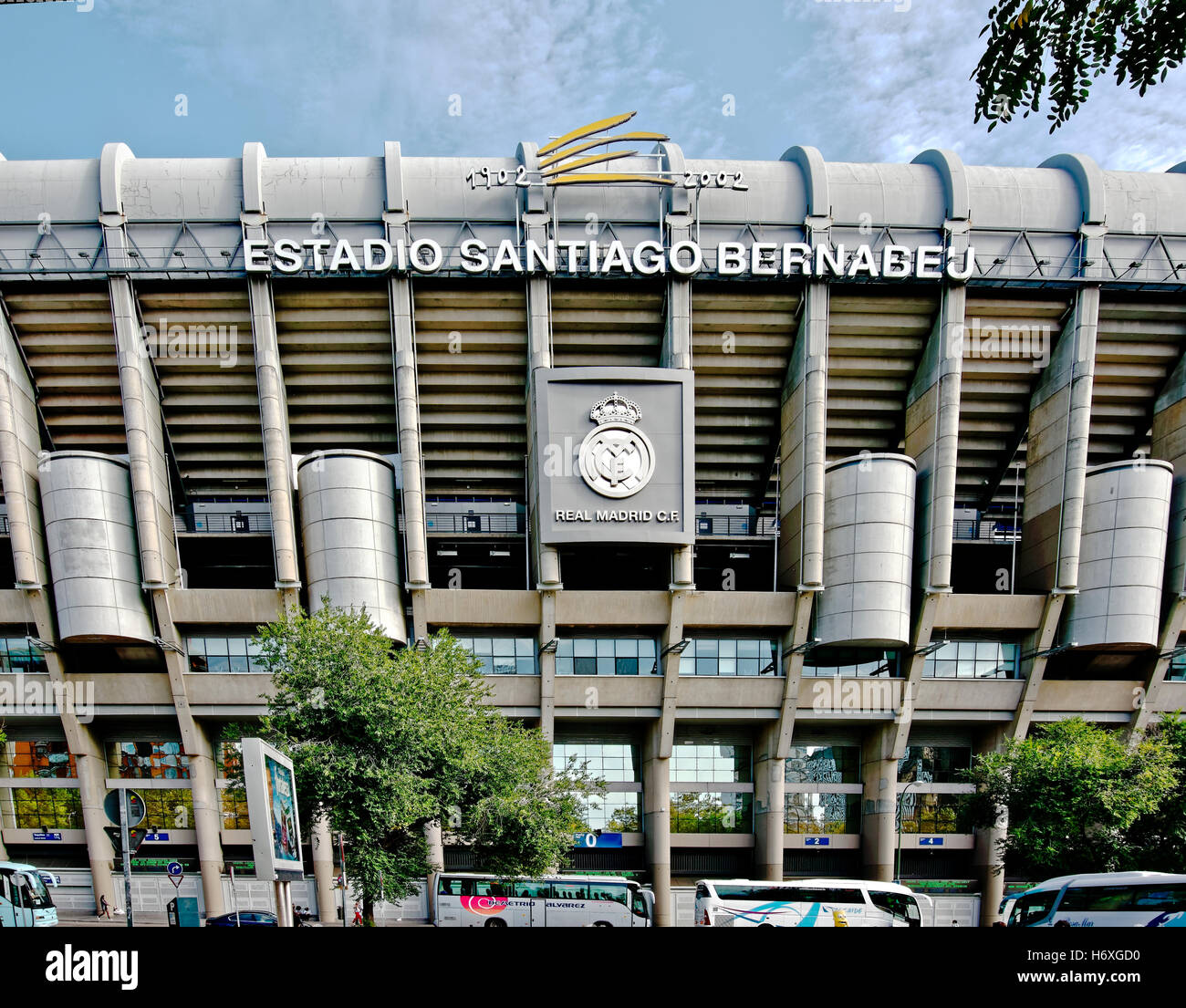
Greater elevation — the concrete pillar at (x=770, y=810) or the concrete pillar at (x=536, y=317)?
the concrete pillar at (x=536, y=317)

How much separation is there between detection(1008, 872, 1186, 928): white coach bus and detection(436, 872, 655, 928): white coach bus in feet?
46.1

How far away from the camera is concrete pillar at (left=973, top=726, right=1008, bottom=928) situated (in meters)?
39.3

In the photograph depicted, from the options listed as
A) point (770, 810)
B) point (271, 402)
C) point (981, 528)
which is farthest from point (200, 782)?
point (981, 528)

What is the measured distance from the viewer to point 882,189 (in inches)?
1469

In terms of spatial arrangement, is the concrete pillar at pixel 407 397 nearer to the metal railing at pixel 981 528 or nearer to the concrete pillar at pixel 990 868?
the metal railing at pixel 981 528

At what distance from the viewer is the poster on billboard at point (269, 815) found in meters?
14.1

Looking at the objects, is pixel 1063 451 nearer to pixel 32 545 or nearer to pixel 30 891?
pixel 30 891

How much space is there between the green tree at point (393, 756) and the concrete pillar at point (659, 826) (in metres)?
10.1

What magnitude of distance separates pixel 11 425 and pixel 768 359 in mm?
35238

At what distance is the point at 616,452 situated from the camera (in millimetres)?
36125

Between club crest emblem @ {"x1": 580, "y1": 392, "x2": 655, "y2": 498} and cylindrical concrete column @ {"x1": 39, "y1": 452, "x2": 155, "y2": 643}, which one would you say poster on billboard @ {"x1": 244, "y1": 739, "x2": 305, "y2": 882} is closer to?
club crest emblem @ {"x1": 580, "y1": 392, "x2": 655, "y2": 498}

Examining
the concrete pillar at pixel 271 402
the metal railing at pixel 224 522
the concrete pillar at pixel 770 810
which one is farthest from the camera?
the metal railing at pixel 224 522

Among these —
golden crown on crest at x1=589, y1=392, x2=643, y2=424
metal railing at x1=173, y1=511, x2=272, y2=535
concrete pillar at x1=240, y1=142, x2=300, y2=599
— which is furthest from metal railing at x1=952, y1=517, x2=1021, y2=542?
metal railing at x1=173, y1=511, x2=272, y2=535

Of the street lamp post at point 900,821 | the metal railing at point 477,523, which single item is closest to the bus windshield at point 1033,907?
the street lamp post at point 900,821
